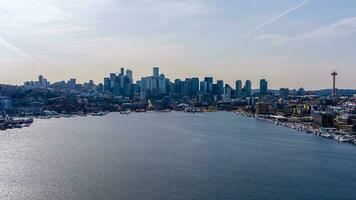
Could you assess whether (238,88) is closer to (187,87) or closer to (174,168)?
(187,87)

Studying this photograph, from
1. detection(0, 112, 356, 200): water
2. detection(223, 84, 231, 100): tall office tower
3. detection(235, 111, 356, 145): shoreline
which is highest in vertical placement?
detection(223, 84, 231, 100): tall office tower

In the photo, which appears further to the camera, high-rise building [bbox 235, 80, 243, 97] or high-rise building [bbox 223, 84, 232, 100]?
high-rise building [bbox 235, 80, 243, 97]

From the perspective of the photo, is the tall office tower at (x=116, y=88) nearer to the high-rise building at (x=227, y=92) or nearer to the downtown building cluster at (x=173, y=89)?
the downtown building cluster at (x=173, y=89)

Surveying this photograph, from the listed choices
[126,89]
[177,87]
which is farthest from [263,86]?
[126,89]

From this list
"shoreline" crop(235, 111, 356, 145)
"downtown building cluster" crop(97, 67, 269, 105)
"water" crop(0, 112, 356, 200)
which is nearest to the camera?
"water" crop(0, 112, 356, 200)

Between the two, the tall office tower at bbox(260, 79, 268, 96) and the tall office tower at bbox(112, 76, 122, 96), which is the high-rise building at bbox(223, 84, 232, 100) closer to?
the tall office tower at bbox(260, 79, 268, 96)

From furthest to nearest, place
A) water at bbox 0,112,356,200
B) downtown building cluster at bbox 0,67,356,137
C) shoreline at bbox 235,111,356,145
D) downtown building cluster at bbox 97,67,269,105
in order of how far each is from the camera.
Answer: downtown building cluster at bbox 97,67,269,105 < downtown building cluster at bbox 0,67,356,137 < shoreline at bbox 235,111,356,145 < water at bbox 0,112,356,200

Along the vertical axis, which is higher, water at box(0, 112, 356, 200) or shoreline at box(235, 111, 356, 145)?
shoreline at box(235, 111, 356, 145)

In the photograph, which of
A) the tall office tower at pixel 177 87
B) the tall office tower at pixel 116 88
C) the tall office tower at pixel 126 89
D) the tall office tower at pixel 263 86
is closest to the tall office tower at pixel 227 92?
the tall office tower at pixel 263 86

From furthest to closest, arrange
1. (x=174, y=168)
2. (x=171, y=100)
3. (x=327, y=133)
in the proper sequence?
(x=171, y=100) < (x=327, y=133) < (x=174, y=168)

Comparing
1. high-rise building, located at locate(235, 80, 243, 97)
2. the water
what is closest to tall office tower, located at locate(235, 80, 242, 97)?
high-rise building, located at locate(235, 80, 243, 97)
